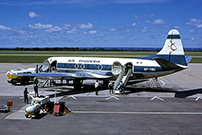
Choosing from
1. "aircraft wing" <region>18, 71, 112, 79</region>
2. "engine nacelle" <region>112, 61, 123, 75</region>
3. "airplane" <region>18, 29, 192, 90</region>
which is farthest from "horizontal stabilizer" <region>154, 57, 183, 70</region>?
"aircraft wing" <region>18, 71, 112, 79</region>

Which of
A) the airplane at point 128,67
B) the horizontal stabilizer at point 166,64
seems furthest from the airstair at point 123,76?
the horizontal stabilizer at point 166,64

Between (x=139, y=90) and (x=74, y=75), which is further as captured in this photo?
(x=139, y=90)

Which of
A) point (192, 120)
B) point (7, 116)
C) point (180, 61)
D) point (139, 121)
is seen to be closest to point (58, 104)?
point (7, 116)

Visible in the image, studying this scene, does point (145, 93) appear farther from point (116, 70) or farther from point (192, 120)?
point (192, 120)

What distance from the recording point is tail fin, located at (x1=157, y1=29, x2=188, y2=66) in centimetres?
3338

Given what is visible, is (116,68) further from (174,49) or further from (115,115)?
(115,115)

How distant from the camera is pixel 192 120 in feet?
70.8

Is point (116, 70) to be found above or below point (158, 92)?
above

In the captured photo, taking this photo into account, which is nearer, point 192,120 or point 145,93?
point 192,120

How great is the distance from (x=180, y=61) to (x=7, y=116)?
69.0 feet

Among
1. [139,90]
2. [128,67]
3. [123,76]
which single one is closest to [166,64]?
[128,67]

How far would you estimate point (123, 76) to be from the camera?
3525 cm

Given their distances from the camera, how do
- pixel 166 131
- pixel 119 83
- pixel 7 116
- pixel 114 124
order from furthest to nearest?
pixel 119 83 → pixel 7 116 → pixel 114 124 → pixel 166 131

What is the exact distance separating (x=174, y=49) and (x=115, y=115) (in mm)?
14834
